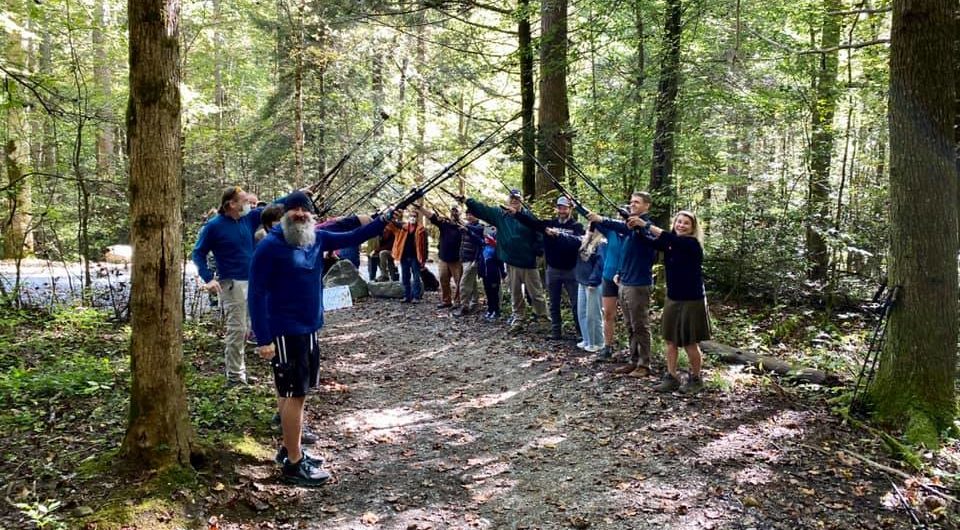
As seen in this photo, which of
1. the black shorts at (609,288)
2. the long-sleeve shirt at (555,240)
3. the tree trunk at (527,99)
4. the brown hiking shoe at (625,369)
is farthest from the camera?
the tree trunk at (527,99)

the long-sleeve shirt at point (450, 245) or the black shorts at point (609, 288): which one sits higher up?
the long-sleeve shirt at point (450, 245)

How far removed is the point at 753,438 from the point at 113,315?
9.44m

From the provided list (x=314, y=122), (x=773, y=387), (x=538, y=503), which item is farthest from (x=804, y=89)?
(x=314, y=122)

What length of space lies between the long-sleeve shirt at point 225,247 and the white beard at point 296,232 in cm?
229

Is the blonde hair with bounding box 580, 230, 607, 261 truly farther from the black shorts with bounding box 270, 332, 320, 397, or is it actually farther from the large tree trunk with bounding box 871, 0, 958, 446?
the black shorts with bounding box 270, 332, 320, 397

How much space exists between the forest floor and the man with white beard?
1.18 feet

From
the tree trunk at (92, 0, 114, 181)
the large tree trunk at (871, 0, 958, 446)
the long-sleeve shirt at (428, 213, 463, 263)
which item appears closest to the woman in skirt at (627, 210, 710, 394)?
the large tree trunk at (871, 0, 958, 446)

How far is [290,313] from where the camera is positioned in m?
4.38

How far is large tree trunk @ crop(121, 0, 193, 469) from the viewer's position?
3631 mm

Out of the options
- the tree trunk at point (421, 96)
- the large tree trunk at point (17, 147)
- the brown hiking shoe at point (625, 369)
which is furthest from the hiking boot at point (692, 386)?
the tree trunk at point (421, 96)

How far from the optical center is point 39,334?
8.41 meters

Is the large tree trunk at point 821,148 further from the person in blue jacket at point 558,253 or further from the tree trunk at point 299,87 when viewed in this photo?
the tree trunk at point 299,87

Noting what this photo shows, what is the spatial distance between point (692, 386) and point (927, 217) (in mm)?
2718

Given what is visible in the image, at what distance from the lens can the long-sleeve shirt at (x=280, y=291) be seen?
14.2 ft
